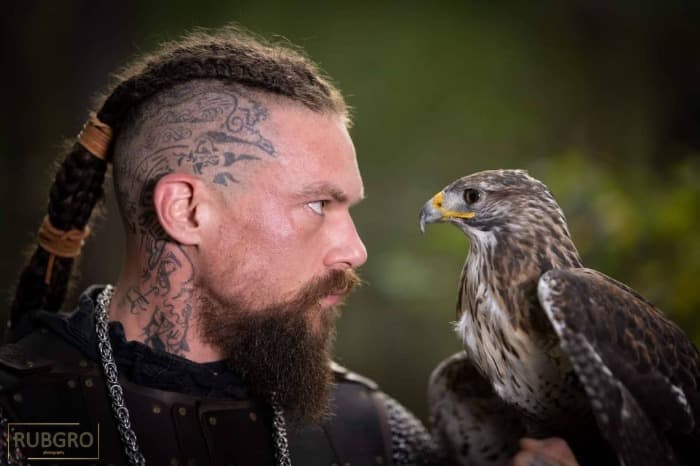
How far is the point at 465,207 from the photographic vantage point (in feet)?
7.22

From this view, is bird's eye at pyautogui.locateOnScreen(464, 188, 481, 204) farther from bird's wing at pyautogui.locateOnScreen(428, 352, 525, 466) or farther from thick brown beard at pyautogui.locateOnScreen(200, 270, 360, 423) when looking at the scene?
bird's wing at pyautogui.locateOnScreen(428, 352, 525, 466)

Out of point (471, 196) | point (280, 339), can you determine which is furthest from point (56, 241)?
point (471, 196)

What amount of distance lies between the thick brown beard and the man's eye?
216mm

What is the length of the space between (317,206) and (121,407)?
0.91 metres

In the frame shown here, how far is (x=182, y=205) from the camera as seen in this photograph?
2.20 m

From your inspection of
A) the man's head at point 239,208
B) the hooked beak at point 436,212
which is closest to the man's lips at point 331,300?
the man's head at point 239,208

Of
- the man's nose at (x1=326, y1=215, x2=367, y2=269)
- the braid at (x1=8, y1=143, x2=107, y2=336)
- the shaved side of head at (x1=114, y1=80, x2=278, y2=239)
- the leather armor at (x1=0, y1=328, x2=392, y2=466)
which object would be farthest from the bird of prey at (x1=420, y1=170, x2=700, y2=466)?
the braid at (x1=8, y1=143, x2=107, y2=336)

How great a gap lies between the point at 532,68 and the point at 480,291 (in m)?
4.21

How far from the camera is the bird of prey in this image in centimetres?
180

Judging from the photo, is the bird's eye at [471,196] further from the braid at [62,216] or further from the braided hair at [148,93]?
the braid at [62,216]

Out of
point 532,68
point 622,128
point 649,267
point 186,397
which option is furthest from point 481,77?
point 186,397

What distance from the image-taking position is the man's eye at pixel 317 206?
7.34 feet

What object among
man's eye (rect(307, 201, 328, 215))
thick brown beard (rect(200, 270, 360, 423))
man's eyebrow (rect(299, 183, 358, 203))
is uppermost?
man's eyebrow (rect(299, 183, 358, 203))

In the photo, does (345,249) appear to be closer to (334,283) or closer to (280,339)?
(334,283)
